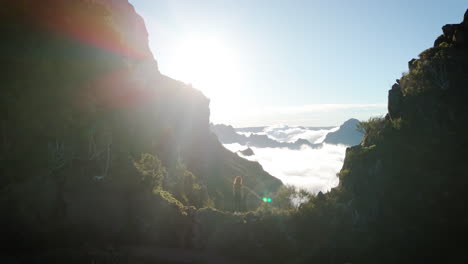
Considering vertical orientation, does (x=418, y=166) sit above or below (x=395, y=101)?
below

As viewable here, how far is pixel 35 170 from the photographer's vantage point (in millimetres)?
36656

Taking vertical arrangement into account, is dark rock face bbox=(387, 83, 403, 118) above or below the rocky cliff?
above

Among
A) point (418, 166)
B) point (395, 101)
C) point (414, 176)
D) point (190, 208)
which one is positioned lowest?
point (190, 208)

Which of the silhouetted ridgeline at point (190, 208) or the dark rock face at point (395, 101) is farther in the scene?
the dark rock face at point (395, 101)

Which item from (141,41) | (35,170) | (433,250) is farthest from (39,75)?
(141,41)

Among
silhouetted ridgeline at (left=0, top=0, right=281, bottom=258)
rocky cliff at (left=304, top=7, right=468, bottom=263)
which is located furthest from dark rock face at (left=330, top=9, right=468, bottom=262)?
silhouetted ridgeline at (left=0, top=0, right=281, bottom=258)

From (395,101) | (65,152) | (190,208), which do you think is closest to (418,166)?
(395,101)

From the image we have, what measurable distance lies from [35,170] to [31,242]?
9780 mm

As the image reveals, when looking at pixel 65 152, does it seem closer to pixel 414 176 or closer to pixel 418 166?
pixel 414 176

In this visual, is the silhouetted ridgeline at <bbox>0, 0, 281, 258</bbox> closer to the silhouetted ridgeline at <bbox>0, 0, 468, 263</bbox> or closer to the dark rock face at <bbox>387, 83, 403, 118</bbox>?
the silhouetted ridgeline at <bbox>0, 0, 468, 263</bbox>

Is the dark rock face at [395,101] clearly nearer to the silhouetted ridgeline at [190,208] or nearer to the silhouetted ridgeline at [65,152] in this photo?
the silhouetted ridgeline at [190,208]

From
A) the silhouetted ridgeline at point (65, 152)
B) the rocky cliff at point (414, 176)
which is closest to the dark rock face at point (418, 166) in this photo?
the rocky cliff at point (414, 176)

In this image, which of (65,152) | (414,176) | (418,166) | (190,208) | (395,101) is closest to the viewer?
(414,176)

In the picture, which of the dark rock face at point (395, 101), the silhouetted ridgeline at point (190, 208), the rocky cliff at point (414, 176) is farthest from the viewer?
the dark rock face at point (395, 101)
